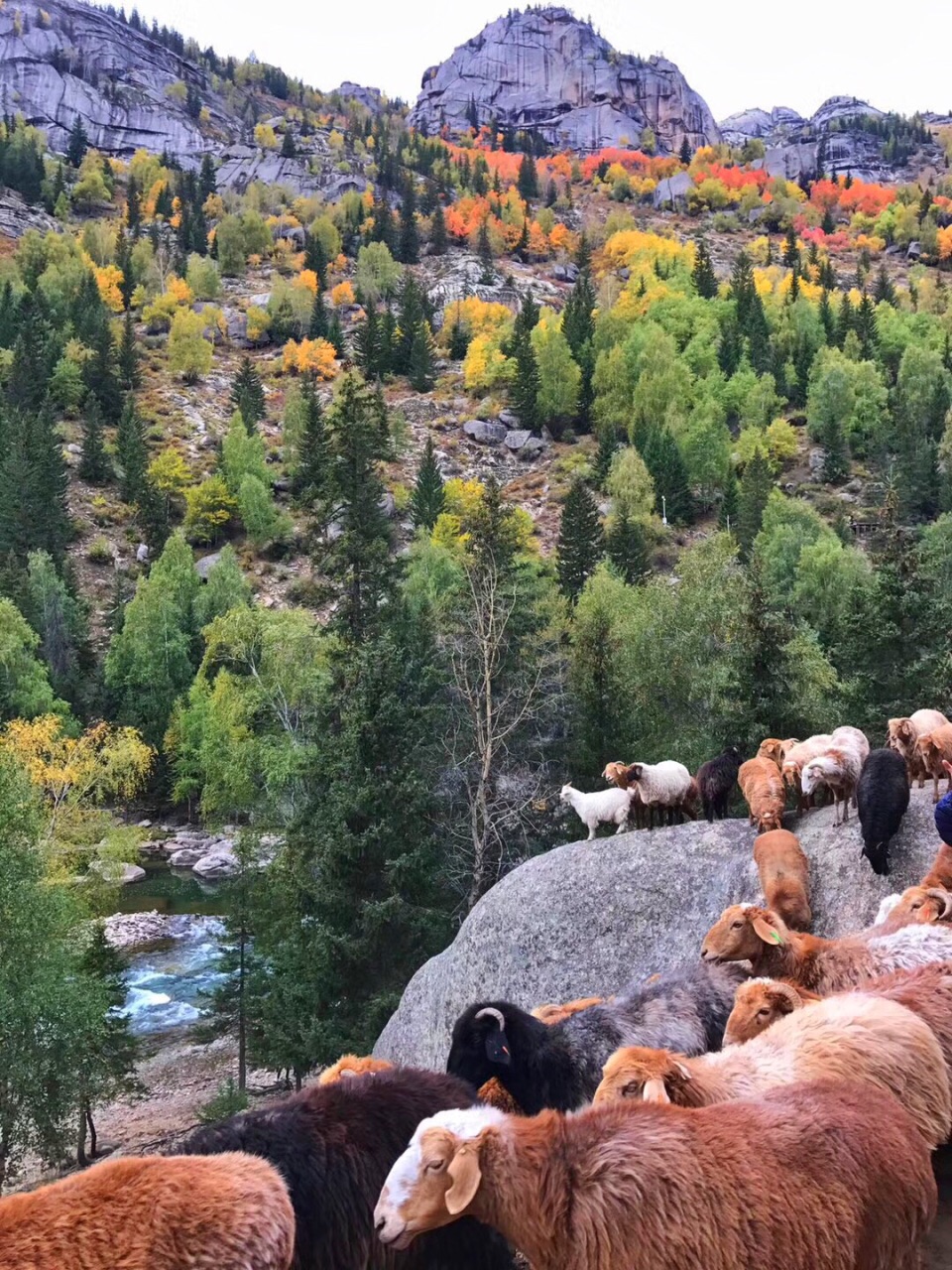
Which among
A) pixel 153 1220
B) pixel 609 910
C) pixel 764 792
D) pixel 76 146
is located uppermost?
pixel 76 146

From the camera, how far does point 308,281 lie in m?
132

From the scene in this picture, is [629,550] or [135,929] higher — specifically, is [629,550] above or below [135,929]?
above

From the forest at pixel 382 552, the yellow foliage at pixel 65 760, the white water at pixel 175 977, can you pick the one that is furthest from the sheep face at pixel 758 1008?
the yellow foliage at pixel 65 760

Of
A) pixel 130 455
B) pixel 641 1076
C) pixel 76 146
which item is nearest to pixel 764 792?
pixel 641 1076

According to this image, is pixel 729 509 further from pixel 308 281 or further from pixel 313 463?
pixel 308 281

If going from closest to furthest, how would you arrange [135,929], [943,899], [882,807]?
[943,899] → [882,807] → [135,929]

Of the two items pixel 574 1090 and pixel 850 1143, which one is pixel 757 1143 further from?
pixel 574 1090

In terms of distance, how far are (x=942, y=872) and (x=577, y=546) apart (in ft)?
138

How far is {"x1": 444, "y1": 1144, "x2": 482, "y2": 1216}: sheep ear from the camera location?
3432mm

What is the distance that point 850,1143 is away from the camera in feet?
12.9

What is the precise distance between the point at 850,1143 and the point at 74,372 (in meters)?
102

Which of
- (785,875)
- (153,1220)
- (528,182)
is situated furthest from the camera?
(528,182)

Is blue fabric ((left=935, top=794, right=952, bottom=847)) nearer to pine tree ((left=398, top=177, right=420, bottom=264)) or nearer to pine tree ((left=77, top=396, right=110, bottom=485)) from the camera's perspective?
pine tree ((left=77, top=396, right=110, bottom=485))

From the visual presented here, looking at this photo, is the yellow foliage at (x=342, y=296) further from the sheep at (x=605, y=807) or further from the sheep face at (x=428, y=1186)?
the sheep face at (x=428, y=1186)
